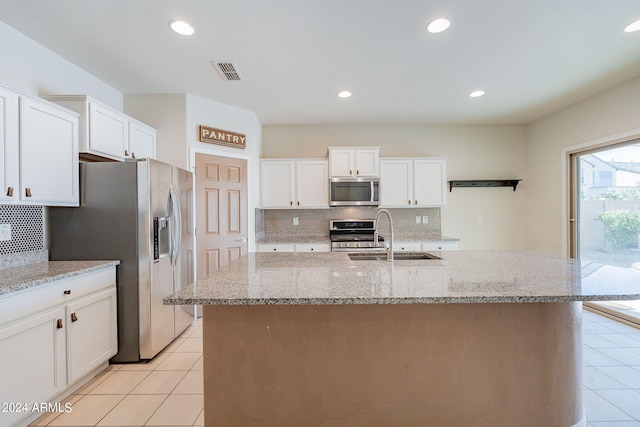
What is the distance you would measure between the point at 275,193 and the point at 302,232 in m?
0.77

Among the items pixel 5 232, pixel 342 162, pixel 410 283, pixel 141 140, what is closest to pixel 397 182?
pixel 342 162

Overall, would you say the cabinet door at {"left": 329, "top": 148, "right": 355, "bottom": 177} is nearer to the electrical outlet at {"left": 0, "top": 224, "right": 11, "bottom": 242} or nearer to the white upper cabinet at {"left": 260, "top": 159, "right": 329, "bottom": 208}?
the white upper cabinet at {"left": 260, "top": 159, "right": 329, "bottom": 208}

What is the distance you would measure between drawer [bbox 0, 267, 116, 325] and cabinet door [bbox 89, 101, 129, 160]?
108 centimetres

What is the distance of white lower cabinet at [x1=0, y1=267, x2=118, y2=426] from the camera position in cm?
157

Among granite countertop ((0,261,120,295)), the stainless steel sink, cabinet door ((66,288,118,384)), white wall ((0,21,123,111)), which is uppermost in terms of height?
white wall ((0,21,123,111))

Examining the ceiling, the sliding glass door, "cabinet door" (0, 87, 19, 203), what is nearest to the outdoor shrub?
the sliding glass door

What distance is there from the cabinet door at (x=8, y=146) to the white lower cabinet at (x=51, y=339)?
0.66m

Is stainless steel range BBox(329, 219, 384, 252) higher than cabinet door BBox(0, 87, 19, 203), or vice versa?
cabinet door BBox(0, 87, 19, 203)

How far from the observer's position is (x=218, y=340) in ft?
4.70

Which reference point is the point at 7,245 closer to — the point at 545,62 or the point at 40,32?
the point at 40,32

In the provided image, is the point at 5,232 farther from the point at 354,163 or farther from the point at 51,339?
the point at 354,163

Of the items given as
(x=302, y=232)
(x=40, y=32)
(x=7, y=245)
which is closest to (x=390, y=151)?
(x=302, y=232)

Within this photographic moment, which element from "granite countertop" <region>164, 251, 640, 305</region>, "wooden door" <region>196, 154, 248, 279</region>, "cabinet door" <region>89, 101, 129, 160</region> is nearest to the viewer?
"granite countertop" <region>164, 251, 640, 305</region>

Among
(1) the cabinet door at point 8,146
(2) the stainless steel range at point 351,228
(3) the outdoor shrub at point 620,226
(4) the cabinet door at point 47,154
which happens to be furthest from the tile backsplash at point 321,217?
(1) the cabinet door at point 8,146
